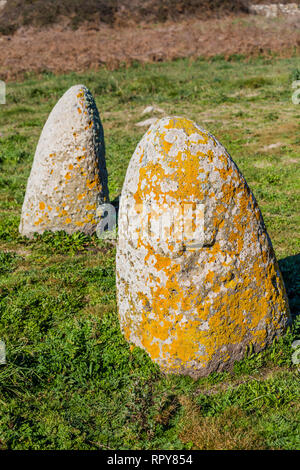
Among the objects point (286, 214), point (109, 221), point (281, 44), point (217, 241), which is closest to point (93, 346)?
point (217, 241)

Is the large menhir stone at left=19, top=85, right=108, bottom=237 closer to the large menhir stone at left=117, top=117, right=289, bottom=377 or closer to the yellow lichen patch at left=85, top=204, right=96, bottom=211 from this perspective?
the yellow lichen patch at left=85, top=204, right=96, bottom=211

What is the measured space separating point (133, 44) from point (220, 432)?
2910 centimetres

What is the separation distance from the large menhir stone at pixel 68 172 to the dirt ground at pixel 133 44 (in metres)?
17.8

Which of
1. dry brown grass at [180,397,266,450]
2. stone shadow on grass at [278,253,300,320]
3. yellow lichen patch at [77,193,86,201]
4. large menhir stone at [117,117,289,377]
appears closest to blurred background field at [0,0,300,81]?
yellow lichen patch at [77,193,86,201]

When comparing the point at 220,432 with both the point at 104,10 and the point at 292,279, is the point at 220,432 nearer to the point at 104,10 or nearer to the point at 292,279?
the point at 292,279

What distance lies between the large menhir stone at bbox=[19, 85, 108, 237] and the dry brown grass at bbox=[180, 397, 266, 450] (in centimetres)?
457

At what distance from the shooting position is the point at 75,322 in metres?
5.08

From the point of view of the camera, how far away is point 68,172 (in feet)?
24.6

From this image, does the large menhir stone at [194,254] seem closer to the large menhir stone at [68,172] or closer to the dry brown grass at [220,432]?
the dry brown grass at [220,432]

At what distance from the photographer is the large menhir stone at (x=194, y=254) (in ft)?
13.1

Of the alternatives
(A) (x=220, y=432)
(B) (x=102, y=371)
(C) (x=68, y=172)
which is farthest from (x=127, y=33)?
(A) (x=220, y=432)

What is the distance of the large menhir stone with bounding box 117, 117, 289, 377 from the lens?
3.99 metres

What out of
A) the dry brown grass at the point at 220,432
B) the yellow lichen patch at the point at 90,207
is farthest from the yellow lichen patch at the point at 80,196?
the dry brown grass at the point at 220,432

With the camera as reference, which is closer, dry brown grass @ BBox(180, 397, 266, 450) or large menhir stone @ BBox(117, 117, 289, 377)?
dry brown grass @ BBox(180, 397, 266, 450)
